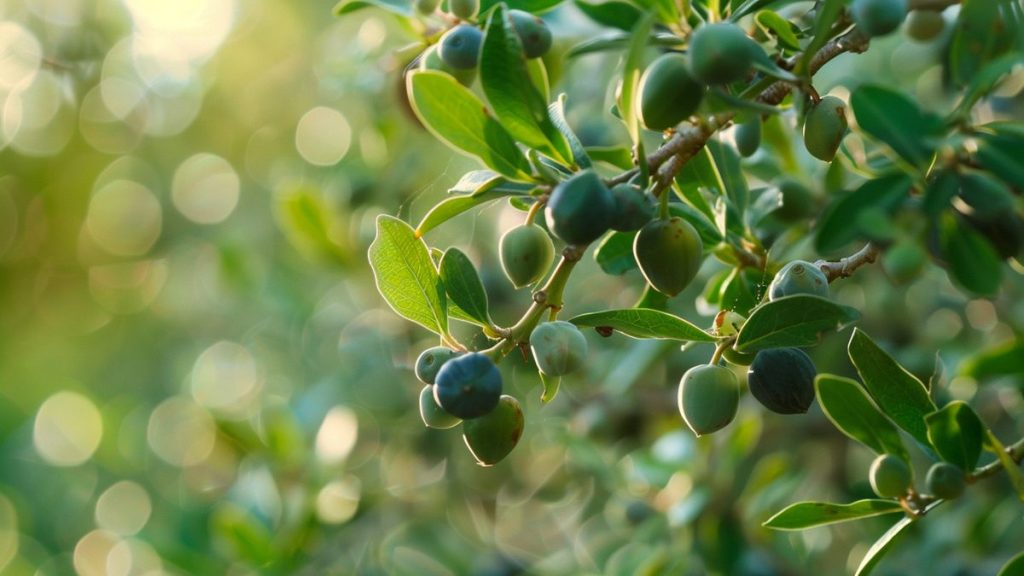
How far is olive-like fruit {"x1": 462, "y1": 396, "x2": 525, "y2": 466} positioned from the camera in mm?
822

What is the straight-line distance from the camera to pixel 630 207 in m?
0.75

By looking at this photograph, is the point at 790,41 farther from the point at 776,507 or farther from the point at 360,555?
the point at 360,555

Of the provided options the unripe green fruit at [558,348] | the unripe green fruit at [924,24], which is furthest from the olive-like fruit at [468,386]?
the unripe green fruit at [924,24]

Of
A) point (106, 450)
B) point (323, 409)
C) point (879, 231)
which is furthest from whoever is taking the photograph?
point (106, 450)

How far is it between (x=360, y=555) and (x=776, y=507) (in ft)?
2.67

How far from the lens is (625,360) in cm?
162

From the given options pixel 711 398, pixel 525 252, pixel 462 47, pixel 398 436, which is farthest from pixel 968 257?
pixel 398 436

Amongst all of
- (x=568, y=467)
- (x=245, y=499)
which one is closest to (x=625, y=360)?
(x=568, y=467)

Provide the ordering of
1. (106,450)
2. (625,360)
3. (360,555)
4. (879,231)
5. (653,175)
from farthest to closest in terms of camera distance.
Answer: (106,450), (360,555), (625,360), (653,175), (879,231)

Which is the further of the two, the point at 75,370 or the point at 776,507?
the point at 75,370

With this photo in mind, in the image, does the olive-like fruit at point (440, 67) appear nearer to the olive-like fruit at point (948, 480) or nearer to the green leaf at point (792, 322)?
the green leaf at point (792, 322)

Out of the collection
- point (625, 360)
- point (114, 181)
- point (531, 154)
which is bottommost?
point (114, 181)

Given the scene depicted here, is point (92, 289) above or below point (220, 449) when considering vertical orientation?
below

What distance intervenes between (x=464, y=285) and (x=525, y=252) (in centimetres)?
6
